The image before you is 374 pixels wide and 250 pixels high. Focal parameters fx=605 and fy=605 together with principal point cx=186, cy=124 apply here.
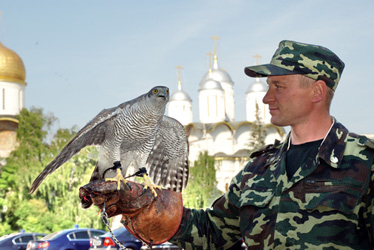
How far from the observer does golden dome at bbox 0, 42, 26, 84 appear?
4988 centimetres

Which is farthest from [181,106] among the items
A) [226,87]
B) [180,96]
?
[226,87]

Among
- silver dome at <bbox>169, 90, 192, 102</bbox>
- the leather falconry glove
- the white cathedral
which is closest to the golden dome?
the white cathedral

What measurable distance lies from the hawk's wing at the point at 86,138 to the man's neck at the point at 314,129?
8.61 feet

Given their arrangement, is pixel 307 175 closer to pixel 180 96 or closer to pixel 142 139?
pixel 142 139

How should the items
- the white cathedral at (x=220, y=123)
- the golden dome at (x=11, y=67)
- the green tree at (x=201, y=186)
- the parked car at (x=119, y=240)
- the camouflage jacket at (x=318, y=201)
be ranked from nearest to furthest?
the camouflage jacket at (x=318, y=201) < the parked car at (x=119, y=240) < the green tree at (x=201, y=186) < the golden dome at (x=11, y=67) < the white cathedral at (x=220, y=123)

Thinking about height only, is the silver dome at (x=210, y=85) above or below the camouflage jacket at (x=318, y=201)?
above

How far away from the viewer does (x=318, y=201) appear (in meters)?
2.78

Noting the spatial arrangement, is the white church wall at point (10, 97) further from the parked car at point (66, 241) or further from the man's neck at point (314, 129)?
the man's neck at point (314, 129)

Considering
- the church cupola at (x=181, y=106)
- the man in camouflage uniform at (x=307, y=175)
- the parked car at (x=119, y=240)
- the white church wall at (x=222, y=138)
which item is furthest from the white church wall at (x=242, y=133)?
the man in camouflage uniform at (x=307, y=175)

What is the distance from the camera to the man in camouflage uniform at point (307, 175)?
2.76 metres

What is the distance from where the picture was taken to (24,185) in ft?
106

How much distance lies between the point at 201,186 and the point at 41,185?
35.8ft

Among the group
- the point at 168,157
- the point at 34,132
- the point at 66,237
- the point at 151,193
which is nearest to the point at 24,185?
the point at 34,132

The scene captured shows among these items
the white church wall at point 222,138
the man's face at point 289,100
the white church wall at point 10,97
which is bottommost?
the man's face at point 289,100
